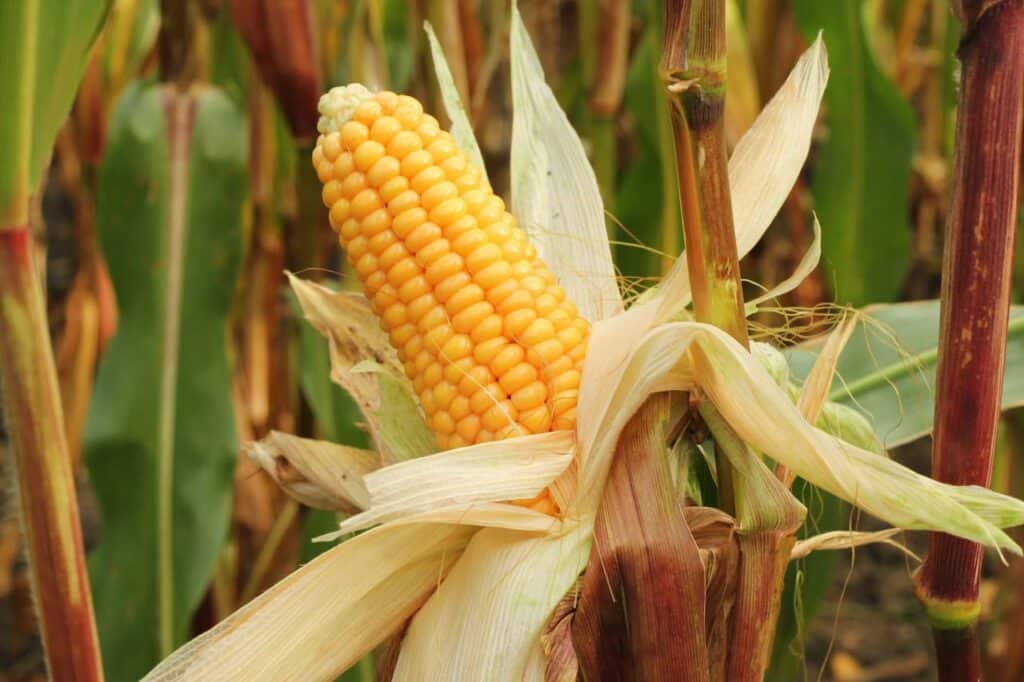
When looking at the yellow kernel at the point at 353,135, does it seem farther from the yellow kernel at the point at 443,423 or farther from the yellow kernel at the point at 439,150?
the yellow kernel at the point at 443,423

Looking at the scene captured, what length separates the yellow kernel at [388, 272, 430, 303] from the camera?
58cm

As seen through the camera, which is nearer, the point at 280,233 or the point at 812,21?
the point at 812,21

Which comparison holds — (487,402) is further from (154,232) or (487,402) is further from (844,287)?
(844,287)

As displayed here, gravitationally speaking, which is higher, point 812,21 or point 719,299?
point 812,21

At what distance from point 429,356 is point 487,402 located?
0.14ft

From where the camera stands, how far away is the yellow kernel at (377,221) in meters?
0.58

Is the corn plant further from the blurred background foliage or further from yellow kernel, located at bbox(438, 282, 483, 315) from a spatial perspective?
the blurred background foliage

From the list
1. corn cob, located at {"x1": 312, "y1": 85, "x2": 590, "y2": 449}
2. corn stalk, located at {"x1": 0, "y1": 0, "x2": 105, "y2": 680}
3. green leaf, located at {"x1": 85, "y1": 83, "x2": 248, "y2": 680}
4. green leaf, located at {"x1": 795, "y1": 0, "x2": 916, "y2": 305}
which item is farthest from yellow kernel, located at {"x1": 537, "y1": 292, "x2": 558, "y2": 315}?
green leaf, located at {"x1": 795, "y1": 0, "x2": 916, "y2": 305}

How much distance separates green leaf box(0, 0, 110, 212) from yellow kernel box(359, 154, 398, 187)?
0.23 m

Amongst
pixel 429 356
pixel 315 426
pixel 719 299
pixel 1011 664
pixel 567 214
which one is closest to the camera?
pixel 719 299

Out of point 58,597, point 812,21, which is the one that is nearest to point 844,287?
point 812,21

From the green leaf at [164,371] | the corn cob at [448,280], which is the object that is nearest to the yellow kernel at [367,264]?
the corn cob at [448,280]

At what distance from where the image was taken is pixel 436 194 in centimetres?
58

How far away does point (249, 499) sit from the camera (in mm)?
1561
